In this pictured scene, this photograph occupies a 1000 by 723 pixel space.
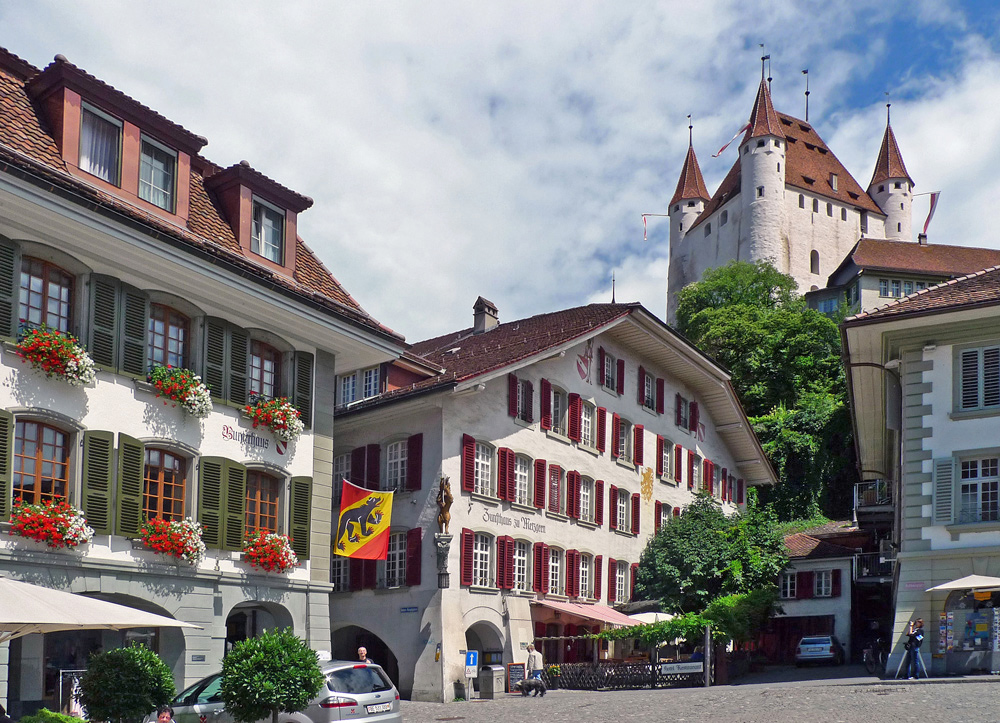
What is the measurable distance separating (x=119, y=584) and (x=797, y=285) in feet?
294

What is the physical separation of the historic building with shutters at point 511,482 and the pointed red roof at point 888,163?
3066 inches

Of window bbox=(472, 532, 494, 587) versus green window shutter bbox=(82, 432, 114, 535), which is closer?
green window shutter bbox=(82, 432, 114, 535)

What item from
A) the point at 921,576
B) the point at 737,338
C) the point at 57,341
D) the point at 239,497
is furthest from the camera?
the point at 737,338

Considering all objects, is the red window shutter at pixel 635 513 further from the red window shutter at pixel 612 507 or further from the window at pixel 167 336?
the window at pixel 167 336

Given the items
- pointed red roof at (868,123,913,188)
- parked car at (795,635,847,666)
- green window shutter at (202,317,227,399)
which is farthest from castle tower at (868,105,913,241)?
green window shutter at (202,317,227,399)

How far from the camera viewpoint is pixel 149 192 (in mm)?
21594

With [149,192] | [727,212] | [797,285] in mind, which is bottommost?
[149,192]

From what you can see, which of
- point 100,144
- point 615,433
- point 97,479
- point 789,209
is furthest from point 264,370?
point 789,209

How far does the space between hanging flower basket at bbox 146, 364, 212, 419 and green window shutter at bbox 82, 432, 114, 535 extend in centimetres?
138

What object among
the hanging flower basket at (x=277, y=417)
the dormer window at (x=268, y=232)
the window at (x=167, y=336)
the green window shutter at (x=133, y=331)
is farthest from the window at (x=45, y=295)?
the dormer window at (x=268, y=232)

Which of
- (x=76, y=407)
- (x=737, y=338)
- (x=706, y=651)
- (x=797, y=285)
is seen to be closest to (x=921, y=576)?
(x=706, y=651)

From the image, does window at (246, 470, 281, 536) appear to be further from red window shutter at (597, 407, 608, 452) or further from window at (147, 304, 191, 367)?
red window shutter at (597, 407, 608, 452)

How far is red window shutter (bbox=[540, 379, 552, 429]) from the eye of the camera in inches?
1473

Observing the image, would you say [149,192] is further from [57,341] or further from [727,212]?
[727,212]
